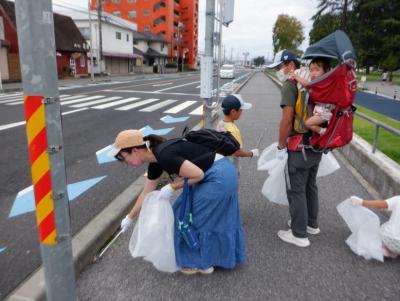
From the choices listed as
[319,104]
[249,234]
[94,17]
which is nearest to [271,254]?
[249,234]

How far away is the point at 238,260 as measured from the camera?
284cm

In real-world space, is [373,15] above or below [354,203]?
above

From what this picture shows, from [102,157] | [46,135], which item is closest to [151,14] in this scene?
[102,157]

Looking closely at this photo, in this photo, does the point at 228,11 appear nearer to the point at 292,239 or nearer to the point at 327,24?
the point at 292,239

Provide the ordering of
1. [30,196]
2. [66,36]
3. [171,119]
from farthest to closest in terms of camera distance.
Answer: [66,36] < [171,119] < [30,196]

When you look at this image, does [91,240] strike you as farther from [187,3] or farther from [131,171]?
[187,3]

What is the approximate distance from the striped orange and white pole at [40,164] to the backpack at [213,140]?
108 centimetres

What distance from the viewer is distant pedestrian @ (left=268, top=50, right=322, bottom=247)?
2889 mm

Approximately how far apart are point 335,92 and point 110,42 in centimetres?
4294

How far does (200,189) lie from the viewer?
261 centimetres

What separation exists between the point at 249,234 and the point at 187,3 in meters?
83.2

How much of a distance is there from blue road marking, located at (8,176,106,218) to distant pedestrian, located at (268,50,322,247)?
9.39ft

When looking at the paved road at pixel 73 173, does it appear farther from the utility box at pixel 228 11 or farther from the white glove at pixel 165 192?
the utility box at pixel 228 11

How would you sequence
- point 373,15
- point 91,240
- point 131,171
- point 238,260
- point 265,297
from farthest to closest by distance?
point 373,15, point 131,171, point 91,240, point 238,260, point 265,297
